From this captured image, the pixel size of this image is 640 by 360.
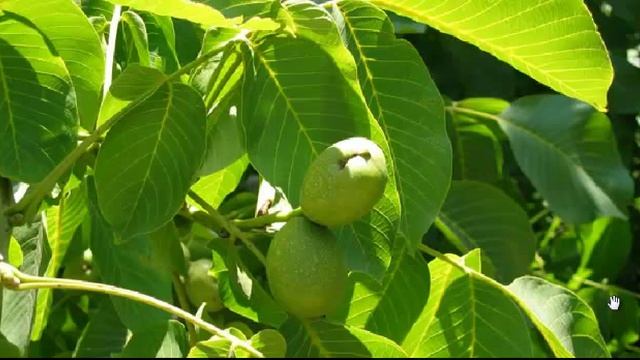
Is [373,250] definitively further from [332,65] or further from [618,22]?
[618,22]

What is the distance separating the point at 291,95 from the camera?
1.14 meters

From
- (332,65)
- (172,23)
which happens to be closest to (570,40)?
(332,65)

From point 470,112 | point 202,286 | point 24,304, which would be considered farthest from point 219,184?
point 470,112

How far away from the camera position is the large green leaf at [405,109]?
3.83ft

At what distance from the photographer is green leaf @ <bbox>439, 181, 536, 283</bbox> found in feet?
5.58

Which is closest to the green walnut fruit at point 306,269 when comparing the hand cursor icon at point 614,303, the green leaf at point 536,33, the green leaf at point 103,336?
the green leaf at point 536,33

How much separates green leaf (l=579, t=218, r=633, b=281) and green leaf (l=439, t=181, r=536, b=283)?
38 centimetres

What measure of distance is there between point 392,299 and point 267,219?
0.18 meters

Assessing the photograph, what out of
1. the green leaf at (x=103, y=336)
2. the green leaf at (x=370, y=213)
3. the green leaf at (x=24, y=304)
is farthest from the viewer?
the green leaf at (x=103, y=336)

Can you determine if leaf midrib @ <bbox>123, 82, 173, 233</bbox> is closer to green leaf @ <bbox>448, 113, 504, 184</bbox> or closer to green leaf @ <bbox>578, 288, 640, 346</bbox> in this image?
green leaf @ <bbox>448, 113, 504, 184</bbox>

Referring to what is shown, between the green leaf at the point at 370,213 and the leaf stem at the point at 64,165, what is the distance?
0.28ft

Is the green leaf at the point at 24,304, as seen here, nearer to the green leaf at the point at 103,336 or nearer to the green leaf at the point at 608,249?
the green leaf at the point at 103,336

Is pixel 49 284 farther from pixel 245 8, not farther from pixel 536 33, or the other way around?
pixel 536 33

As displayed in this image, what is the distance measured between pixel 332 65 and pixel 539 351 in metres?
0.62
